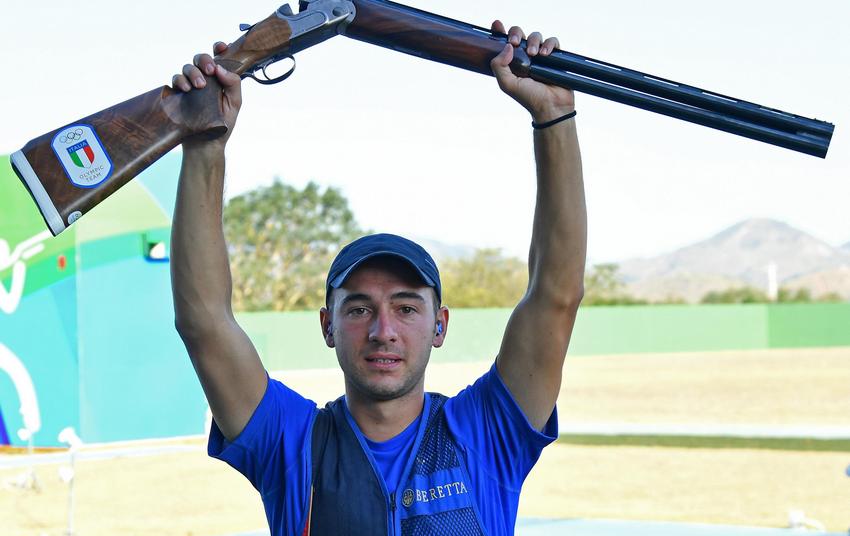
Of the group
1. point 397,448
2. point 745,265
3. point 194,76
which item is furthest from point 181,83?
point 745,265

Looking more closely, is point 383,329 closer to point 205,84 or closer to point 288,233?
point 205,84

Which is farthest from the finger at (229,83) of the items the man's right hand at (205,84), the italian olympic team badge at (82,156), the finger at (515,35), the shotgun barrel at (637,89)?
the finger at (515,35)

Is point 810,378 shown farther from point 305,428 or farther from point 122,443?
point 305,428

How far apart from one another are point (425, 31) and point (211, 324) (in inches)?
39.3

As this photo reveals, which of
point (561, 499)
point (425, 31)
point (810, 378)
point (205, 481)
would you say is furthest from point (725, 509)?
point (810, 378)

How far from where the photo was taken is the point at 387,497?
2.26 meters

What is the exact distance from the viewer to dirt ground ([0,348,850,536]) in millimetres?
12102

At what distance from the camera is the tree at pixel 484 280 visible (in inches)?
1432

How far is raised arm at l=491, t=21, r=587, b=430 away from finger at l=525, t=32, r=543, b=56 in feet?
0.56

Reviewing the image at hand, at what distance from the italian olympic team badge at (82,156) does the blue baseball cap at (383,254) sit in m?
0.58

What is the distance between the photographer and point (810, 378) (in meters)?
27.8

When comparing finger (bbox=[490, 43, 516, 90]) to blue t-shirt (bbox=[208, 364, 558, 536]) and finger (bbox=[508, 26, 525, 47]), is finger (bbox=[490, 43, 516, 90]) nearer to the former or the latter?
finger (bbox=[508, 26, 525, 47])

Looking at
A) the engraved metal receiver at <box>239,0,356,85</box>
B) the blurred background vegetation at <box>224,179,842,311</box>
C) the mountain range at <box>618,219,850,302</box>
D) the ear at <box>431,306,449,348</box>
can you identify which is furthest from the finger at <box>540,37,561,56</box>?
the mountain range at <box>618,219,850,302</box>

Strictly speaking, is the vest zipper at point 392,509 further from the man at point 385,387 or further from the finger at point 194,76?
the finger at point 194,76
